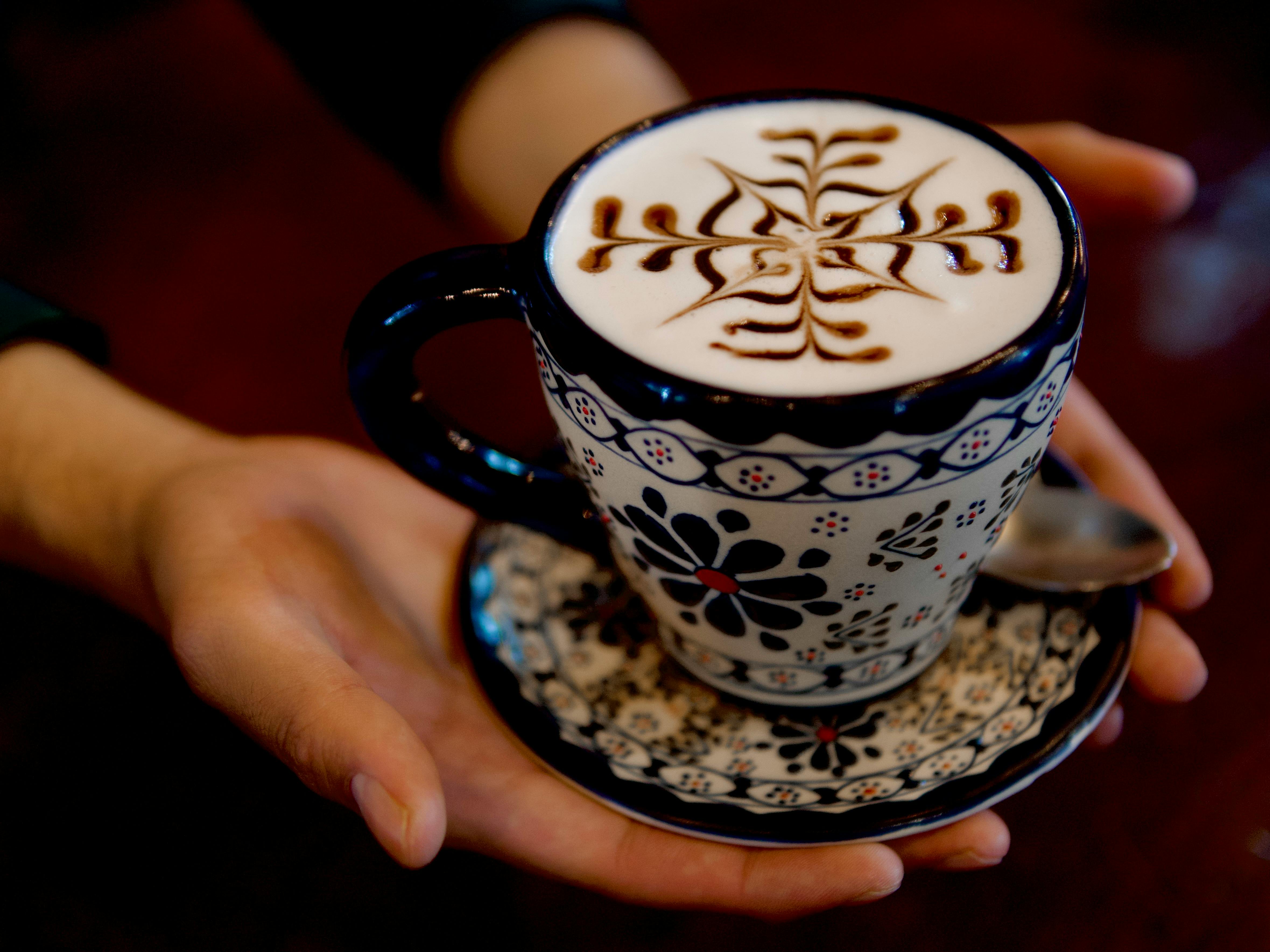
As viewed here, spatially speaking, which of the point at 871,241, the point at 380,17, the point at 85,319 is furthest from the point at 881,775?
the point at 380,17

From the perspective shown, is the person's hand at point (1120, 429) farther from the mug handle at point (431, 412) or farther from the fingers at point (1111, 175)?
the mug handle at point (431, 412)

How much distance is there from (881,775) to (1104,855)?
0.21m

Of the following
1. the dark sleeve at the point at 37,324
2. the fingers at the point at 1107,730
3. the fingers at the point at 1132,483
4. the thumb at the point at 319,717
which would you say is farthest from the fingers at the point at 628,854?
the dark sleeve at the point at 37,324

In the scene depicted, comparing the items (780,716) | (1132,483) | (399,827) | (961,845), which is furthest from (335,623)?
(1132,483)

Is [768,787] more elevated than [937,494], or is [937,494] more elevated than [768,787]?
[937,494]

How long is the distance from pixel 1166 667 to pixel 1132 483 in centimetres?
19

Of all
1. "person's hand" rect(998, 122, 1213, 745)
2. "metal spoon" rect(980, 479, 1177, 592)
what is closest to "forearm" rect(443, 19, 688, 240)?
"person's hand" rect(998, 122, 1213, 745)

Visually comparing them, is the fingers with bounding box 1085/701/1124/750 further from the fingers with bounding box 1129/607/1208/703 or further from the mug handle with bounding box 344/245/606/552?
the mug handle with bounding box 344/245/606/552

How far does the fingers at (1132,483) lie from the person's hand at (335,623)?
28 centimetres

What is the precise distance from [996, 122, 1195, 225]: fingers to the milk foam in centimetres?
33

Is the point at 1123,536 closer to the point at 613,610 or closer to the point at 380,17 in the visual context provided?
the point at 613,610

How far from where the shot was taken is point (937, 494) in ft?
1.54

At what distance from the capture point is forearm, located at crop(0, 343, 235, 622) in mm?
759

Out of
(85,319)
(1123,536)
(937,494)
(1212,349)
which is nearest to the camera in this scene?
(937,494)
